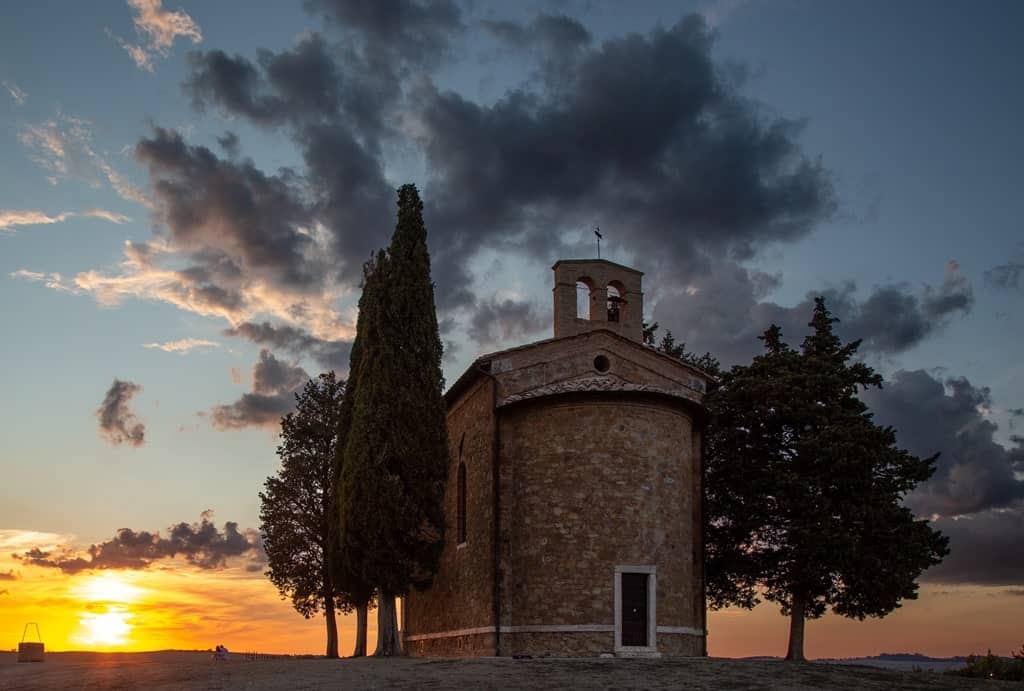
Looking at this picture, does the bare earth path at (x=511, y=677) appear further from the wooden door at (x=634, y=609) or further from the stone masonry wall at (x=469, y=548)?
the stone masonry wall at (x=469, y=548)

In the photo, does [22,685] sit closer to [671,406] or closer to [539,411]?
[539,411]

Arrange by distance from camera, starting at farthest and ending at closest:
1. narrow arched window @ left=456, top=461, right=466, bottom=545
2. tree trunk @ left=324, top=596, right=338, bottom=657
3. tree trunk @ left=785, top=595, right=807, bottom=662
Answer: tree trunk @ left=324, top=596, right=338, bottom=657
narrow arched window @ left=456, top=461, right=466, bottom=545
tree trunk @ left=785, top=595, right=807, bottom=662

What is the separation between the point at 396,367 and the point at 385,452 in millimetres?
2612

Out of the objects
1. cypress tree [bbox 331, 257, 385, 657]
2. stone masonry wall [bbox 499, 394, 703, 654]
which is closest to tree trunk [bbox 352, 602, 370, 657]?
cypress tree [bbox 331, 257, 385, 657]

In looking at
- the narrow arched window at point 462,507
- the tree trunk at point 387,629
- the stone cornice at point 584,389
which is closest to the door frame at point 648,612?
the stone cornice at point 584,389

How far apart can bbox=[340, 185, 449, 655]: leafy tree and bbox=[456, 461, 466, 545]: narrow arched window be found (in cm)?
314

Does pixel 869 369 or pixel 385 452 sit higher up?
pixel 869 369

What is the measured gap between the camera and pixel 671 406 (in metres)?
28.6

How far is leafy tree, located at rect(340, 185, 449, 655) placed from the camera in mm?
28094

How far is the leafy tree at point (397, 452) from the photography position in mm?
28094

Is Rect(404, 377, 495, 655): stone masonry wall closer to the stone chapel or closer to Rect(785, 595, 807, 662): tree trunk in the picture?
the stone chapel

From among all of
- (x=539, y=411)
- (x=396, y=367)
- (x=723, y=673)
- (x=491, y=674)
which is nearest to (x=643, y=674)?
(x=723, y=673)

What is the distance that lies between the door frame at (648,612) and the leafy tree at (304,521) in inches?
562

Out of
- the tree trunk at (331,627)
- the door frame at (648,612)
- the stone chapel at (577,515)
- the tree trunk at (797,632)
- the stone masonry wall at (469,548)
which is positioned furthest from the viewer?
the tree trunk at (331,627)
